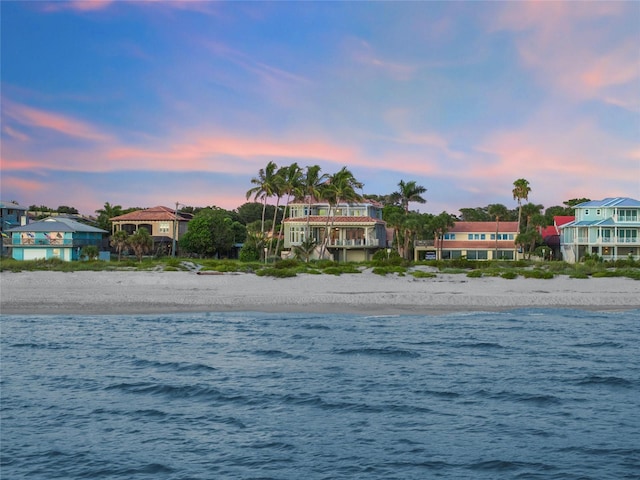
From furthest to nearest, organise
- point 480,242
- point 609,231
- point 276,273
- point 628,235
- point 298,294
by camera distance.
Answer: point 480,242, point 609,231, point 628,235, point 276,273, point 298,294

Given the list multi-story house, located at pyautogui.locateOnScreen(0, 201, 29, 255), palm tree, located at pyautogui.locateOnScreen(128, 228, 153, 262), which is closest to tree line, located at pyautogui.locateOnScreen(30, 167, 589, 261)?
palm tree, located at pyautogui.locateOnScreen(128, 228, 153, 262)

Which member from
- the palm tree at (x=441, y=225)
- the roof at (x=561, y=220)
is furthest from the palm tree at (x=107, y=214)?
the roof at (x=561, y=220)

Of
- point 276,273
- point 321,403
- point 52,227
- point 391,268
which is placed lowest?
point 321,403

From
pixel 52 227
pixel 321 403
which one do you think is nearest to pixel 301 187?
pixel 52 227

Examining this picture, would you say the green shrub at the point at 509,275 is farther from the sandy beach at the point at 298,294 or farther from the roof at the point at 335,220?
the roof at the point at 335,220

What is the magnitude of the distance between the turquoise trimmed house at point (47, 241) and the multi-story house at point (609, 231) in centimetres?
5343

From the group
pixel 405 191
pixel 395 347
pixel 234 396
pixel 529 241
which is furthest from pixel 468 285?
pixel 405 191

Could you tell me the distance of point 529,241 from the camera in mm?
76000

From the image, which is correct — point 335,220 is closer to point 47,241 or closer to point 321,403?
point 47,241

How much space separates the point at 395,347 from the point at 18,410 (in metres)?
12.4

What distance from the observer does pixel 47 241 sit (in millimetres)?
72500

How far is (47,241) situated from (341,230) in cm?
3120

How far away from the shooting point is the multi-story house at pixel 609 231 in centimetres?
7412

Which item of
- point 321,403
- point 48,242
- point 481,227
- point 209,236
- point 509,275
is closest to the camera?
point 321,403
